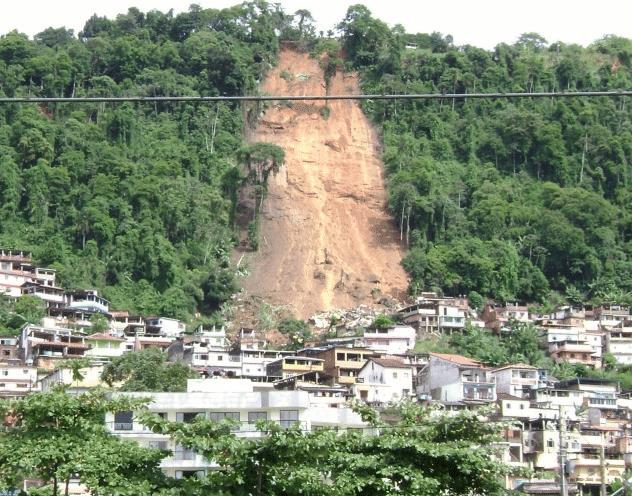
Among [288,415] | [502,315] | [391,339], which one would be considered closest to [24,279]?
[391,339]

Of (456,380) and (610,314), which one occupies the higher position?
(610,314)

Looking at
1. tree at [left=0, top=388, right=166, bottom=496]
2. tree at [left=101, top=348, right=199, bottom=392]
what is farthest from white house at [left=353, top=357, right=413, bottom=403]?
tree at [left=0, top=388, right=166, bottom=496]

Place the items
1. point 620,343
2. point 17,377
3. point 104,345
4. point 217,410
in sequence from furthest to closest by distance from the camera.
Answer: point 620,343
point 104,345
point 17,377
point 217,410

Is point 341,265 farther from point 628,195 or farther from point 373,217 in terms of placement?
point 628,195

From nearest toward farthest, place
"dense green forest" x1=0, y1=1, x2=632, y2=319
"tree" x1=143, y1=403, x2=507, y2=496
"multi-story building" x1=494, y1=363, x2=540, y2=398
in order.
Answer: "tree" x1=143, y1=403, x2=507, y2=496
"multi-story building" x1=494, y1=363, x2=540, y2=398
"dense green forest" x1=0, y1=1, x2=632, y2=319

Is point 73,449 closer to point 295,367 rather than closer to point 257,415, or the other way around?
point 257,415

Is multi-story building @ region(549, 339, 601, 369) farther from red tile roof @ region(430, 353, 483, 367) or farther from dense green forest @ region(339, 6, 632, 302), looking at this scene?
dense green forest @ region(339, 6, 632, 302)
